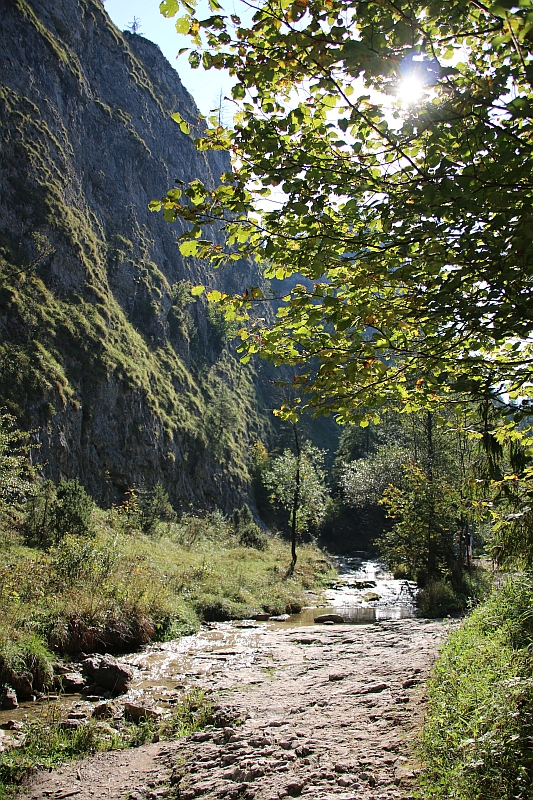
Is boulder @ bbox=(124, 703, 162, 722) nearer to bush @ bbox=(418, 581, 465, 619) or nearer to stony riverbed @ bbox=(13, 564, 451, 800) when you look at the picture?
stony riverbed @ bbox=(13, 564, 451, 800)

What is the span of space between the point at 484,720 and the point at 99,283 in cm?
4599

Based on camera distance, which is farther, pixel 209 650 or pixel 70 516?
pixel 70 516

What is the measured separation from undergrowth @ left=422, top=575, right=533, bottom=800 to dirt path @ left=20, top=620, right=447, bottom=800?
408 mm

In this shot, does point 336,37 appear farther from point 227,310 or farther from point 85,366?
point 85,366

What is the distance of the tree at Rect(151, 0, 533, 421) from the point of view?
10.9ft

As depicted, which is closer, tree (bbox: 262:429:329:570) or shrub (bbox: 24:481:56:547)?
shrub (bbox: 24:481:56:547)

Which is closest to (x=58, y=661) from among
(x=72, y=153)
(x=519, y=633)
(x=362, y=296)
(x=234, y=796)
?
(x=234, y=796)

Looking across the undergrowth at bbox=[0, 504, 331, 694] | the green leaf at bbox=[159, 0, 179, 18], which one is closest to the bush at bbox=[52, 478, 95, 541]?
the undergrowth at bbox=[0, 504, 331, 694]

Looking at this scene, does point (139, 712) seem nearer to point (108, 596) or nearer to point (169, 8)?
point (108, 596)

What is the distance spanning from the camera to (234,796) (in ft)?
16.1

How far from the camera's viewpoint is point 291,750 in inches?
227

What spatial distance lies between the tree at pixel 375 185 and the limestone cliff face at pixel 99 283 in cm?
2895

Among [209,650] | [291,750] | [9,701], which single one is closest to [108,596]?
[209,650]

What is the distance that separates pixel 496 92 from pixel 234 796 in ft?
22.0
